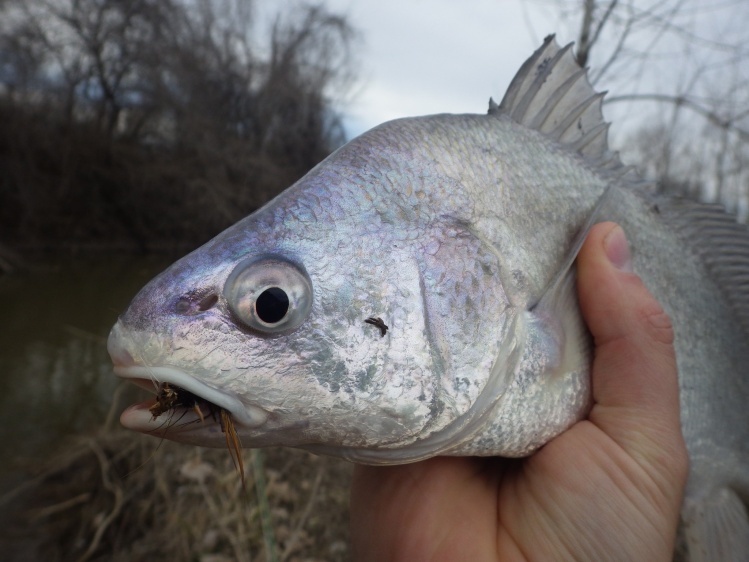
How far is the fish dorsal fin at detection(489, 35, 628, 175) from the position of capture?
1.86m

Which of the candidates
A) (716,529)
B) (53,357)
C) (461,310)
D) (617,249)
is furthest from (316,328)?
(53,357)

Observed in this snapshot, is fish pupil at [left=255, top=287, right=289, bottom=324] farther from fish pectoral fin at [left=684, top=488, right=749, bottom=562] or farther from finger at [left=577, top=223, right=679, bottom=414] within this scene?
fish pectoral fin at [left=684, top=488, right=749, bottom=562]

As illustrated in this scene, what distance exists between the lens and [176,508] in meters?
4.50

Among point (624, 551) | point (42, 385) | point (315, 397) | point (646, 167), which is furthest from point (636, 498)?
point (646, 167)

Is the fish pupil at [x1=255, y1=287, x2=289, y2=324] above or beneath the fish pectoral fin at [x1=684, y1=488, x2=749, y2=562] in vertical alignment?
above

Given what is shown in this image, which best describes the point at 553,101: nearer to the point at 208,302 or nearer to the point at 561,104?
the point at 561,104

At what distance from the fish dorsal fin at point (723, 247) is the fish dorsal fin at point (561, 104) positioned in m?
0.42

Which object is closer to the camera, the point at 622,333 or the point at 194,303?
the point at 194,303

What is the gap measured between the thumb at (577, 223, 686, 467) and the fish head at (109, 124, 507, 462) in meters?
0.53

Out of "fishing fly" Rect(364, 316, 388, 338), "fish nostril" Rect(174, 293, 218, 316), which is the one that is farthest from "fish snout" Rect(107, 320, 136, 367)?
"fishing fly" Rect(364, 316, 388, 338)

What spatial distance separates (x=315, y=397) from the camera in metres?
1.09

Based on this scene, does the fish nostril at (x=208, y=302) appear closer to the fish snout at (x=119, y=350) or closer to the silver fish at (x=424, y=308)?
the silver fish at (x=424, y=308)

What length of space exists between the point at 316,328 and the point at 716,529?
184 cm

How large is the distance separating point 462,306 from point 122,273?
1945cm
